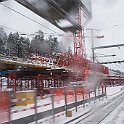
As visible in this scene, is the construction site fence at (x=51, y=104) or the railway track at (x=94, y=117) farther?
the railway track at (x=94, y=117)

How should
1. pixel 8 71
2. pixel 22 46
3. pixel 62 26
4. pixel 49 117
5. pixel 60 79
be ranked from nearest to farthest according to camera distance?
pixel 49 117 < pixel 8 71 < pixel 62 26 < pixel 60 79 < pixel 22 46

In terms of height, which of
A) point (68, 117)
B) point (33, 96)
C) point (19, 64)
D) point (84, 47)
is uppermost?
point (84, 47)

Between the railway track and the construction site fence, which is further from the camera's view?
the railway track

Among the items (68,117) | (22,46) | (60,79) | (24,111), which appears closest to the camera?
(24,111)

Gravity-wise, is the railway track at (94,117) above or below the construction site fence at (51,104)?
below

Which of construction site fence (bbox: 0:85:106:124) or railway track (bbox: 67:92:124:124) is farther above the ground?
construction site fence (bbox: 0:85:106:124)

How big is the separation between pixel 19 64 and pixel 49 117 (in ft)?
→ 49.5

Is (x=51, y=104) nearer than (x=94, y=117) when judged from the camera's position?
Yes

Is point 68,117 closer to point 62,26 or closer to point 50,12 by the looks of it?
point 50,12

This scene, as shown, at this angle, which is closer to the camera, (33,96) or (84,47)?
(33,96)

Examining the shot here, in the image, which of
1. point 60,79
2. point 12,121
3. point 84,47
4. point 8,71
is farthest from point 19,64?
point 12,121

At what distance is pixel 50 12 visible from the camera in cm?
2267

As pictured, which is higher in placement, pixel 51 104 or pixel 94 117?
pixel 51 104

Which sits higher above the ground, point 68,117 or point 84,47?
point 84,47
